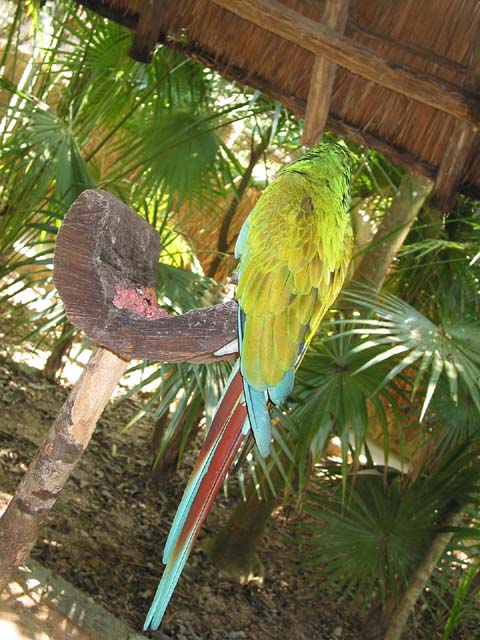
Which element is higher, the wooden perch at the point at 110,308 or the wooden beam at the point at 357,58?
the wooden beam at the point at 357,58

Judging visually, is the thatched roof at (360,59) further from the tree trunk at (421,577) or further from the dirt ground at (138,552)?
the dirt ground at (138,552)

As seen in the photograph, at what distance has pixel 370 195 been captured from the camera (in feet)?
12.9

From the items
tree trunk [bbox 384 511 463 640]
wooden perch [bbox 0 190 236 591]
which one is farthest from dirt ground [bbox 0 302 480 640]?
wooden perch [bbox 0 190 236 591]

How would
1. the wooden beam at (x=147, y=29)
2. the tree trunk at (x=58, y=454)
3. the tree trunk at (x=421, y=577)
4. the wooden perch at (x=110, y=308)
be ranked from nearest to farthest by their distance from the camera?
the wooden perch at (x=110, y=308)
the tree trunk at (x=58, y=454)
the wooden beam at (x=147, y=29)
the tree trunk at (x=421, y=577)

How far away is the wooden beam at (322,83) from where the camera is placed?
91.0 inches

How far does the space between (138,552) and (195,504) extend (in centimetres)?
219

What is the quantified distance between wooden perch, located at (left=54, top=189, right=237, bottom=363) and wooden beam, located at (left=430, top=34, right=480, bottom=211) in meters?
1.51

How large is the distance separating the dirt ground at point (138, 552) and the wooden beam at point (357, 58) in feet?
6.72

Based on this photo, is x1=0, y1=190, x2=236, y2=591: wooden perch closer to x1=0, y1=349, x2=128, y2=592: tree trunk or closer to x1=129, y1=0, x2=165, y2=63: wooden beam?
x1=0, y1=349, x2=128, y2=592: tree trunk

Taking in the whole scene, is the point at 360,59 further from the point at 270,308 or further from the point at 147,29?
the point at 270,308

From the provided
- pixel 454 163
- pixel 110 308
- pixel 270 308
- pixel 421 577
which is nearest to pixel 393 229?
pixel 454 163

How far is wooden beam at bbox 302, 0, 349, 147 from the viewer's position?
2.31 m

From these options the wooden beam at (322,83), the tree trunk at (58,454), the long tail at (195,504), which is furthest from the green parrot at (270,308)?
the wooden beam at (322,83)

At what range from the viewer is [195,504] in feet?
3.70
